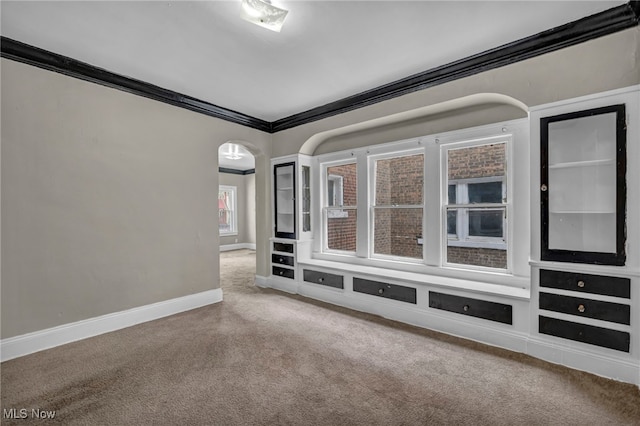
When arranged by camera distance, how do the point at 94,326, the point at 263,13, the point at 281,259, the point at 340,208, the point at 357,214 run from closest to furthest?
the point at 263,13 → the point at 94,326 → the point at 357,214 → the point at 340,208 → the point at 281,259

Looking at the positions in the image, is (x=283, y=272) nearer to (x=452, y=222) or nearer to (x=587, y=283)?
(x=452, y=222)

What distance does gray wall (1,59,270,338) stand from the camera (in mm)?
2568

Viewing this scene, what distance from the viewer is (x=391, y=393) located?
202 centimetres

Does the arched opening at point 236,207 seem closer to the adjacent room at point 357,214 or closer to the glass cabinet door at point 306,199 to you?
the glass cabinet door at point 306,199

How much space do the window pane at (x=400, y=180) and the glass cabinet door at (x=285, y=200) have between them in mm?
1309

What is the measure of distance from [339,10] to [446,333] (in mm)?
2997

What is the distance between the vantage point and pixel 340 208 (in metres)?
4.43

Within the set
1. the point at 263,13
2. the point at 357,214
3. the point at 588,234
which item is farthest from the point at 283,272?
the point at 588,234

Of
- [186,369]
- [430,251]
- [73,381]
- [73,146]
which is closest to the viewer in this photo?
[73,381]

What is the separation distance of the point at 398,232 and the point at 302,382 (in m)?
2.33

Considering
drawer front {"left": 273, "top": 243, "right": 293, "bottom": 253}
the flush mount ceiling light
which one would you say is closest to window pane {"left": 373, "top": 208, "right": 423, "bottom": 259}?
drawer front {"left": 273, "top": 243, "right": 293, "bottom": 253}

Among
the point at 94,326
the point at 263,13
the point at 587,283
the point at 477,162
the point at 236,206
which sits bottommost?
the point at 94,326

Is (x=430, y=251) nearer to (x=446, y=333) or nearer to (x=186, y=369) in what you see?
(x=446, y=333)

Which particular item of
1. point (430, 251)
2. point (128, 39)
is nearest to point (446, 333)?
point (430, 251)
